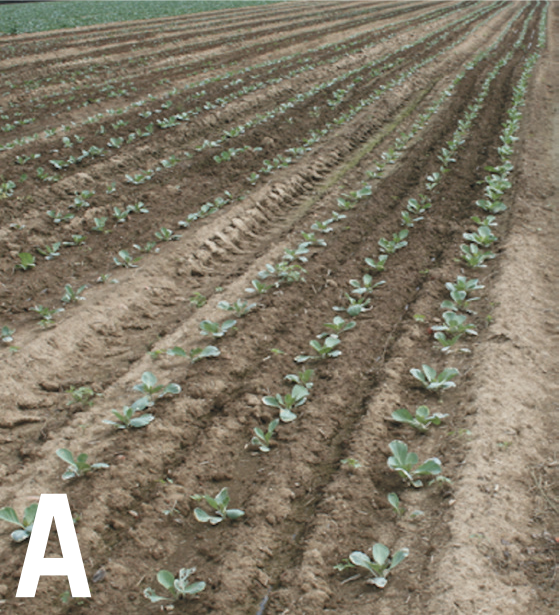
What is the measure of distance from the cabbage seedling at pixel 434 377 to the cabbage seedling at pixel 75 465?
2221 millimetres

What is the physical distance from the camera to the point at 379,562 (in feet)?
8.42

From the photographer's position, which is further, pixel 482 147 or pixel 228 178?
pixel 482 147

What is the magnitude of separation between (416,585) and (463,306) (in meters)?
2.80

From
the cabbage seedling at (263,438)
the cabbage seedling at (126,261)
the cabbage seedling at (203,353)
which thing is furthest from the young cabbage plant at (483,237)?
the cabbage seedling at (126,261)

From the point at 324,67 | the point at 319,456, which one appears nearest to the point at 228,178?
the point at 319,456

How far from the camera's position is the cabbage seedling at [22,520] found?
2816 mm

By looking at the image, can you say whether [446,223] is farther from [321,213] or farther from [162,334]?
[162,334]

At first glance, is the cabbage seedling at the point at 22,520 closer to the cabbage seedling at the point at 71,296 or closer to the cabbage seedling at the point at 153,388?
the cabbage seedling at the point at 153,388

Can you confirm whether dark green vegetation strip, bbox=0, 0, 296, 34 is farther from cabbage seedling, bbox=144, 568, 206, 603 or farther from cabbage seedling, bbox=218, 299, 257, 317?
cabbage seedling, bbox=144, 568, 206, 603

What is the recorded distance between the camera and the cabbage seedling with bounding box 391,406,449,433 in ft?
11.3

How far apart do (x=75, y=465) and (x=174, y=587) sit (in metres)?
1.03

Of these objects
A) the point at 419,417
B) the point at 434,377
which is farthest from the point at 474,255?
the point at 419,417

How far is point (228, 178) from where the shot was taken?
7.73 m

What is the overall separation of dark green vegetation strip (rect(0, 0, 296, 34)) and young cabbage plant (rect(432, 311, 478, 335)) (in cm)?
2460
